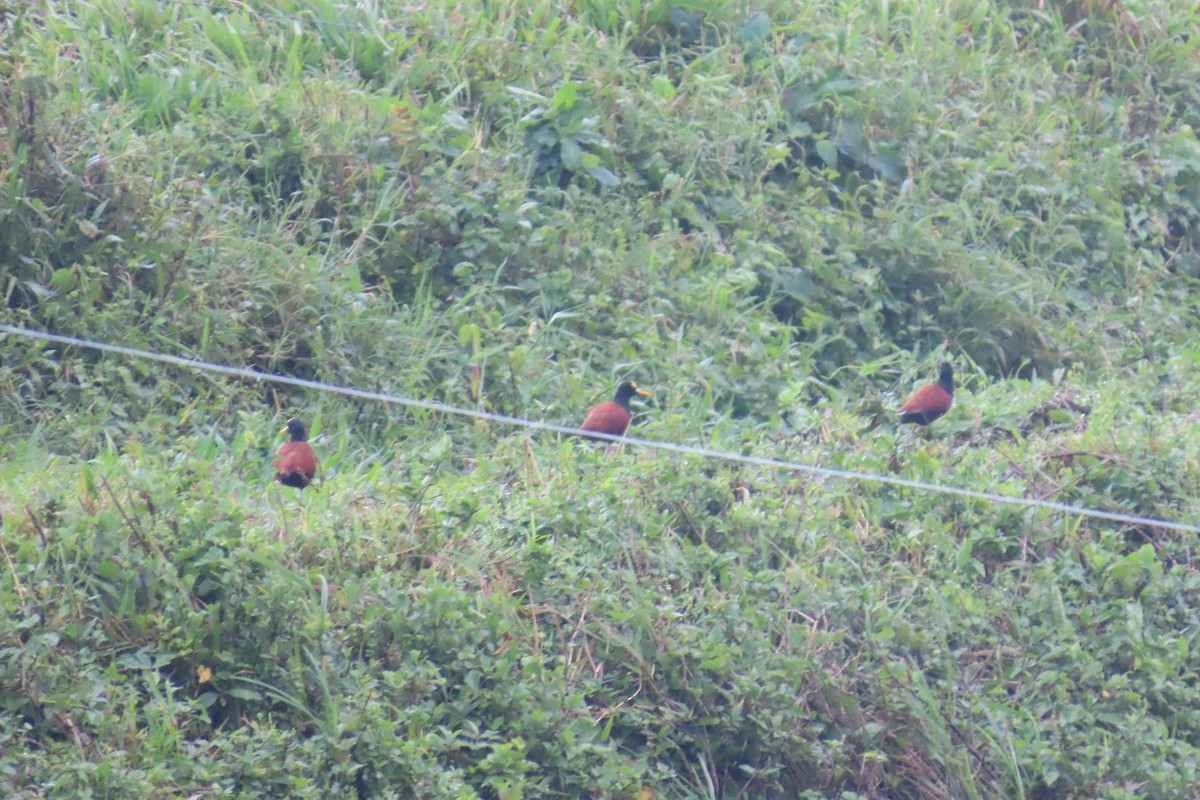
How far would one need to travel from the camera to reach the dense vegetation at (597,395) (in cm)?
425

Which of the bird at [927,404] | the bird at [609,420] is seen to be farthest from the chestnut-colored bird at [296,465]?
the bird at [927,404]

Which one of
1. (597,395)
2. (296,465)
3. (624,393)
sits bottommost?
(597,395)

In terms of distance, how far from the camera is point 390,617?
433 cm

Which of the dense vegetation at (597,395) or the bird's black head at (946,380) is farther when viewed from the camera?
the bird's black head at (946,380)

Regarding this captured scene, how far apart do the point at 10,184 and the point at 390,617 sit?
2.83 meters

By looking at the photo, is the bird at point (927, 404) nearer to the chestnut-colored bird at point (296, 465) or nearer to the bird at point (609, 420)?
the bird at point (609, 420)

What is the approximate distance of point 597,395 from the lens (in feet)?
21.3

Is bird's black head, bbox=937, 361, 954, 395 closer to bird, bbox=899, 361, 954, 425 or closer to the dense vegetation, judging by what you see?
bird, bbox=899, 361, 954, 425

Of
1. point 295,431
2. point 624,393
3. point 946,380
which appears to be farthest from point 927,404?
point 295,431

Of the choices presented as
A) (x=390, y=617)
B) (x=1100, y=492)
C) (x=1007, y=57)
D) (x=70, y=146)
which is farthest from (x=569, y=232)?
(x=1007, y=57)

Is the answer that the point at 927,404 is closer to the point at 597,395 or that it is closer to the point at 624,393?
the point at 624,393

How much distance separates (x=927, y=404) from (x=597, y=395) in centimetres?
143

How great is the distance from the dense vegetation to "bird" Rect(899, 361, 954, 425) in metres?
0.09

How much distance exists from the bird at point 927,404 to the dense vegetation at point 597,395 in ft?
0.30
